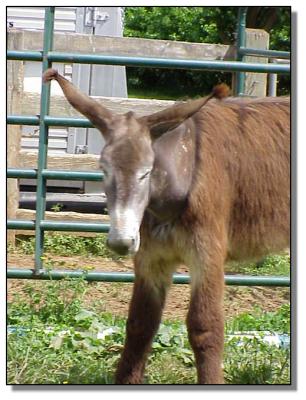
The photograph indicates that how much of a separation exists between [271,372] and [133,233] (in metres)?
1.64

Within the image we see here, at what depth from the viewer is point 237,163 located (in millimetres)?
4883

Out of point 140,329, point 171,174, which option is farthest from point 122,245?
point 140,329

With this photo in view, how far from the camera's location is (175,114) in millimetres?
4270

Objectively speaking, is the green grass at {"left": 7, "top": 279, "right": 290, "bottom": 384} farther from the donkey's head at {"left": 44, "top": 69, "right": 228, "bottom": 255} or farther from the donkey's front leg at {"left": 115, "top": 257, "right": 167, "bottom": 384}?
the donkey's head at {"left": 44, "top": 69, "right": 228, "bottom": 255}

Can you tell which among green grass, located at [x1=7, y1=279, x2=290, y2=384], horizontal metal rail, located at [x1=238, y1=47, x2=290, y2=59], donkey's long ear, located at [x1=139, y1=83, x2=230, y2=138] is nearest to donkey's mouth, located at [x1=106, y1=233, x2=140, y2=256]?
donkey's long ear, located at [x1=139, y1=83, x2=230, y2=138]

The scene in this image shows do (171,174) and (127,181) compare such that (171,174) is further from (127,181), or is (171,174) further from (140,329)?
(140,329)

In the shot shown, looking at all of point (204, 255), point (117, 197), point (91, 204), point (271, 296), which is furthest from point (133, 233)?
point (91, 204)

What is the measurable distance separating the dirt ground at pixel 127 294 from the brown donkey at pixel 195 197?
1.45m

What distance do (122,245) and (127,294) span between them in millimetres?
3061

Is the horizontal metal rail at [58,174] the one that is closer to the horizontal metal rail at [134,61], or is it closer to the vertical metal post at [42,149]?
the vertical metal post at [42,149]

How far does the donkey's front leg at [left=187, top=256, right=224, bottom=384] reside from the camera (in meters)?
4.60

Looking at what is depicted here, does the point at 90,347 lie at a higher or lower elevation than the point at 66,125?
lower

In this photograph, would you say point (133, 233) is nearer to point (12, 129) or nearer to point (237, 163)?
point (237, 163)

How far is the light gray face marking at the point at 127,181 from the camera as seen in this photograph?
13.0 ft
